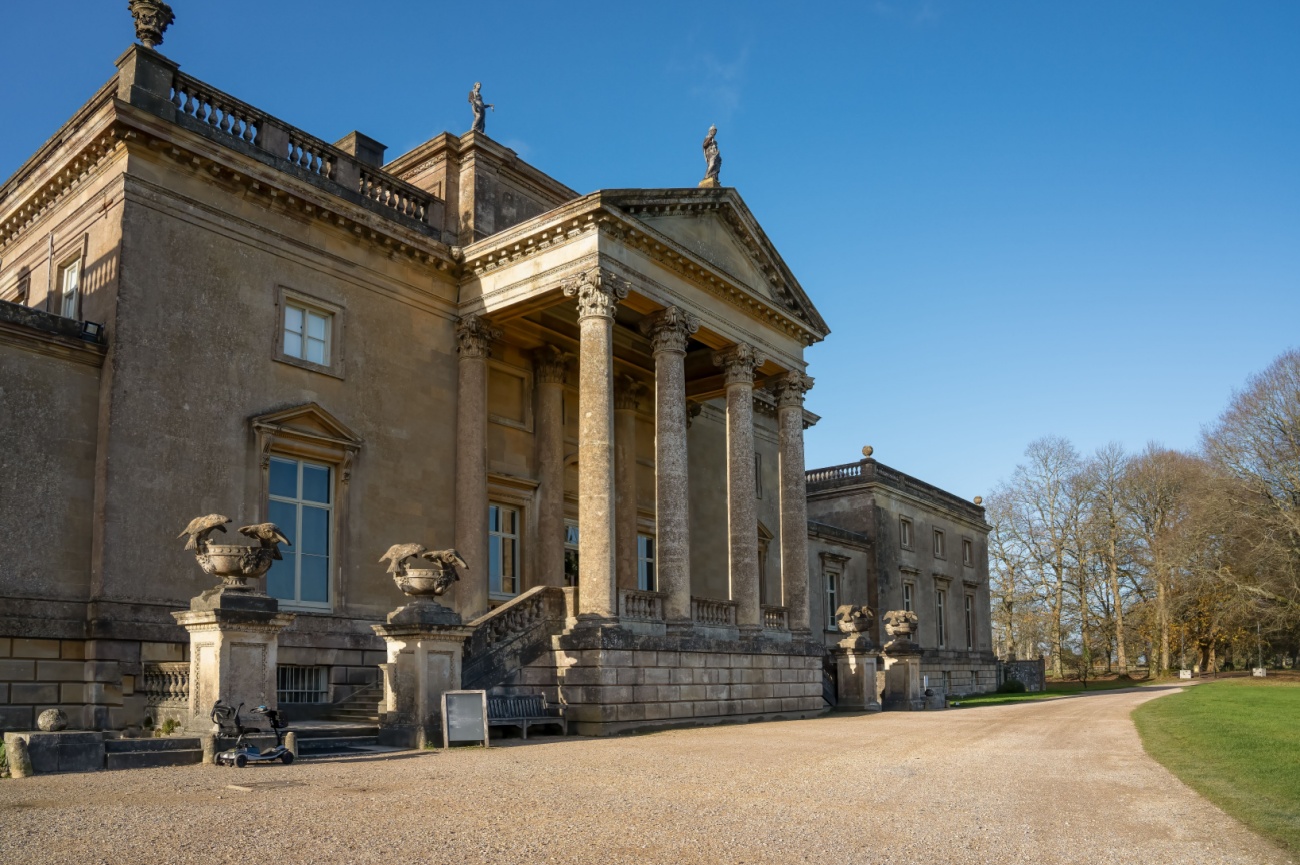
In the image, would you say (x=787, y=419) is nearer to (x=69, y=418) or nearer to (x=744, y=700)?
(x=744, y=700)

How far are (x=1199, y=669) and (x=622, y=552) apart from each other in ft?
153

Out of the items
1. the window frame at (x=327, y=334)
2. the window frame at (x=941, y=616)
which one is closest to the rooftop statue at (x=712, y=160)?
the window frame at (x=327, y=334)

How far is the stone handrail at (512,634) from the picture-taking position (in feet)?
60.9

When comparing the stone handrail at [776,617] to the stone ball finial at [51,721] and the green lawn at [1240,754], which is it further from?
the stone ball finial at [51,721]

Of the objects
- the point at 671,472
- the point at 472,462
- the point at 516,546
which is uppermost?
the point at 472,462

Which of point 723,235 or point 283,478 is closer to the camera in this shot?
point 283,478

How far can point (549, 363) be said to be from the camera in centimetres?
2525

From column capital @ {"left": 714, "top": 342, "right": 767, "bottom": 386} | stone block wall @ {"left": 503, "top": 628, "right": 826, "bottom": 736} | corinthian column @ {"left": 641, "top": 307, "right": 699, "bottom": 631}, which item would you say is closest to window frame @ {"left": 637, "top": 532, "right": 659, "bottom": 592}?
stone block wall @ {"left": 503, "top": 628, "right": 826, "bottom": 736}

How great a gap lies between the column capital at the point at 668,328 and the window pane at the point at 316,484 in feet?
24.6

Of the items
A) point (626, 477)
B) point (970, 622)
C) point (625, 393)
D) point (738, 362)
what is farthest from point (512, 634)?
point (970, 622)

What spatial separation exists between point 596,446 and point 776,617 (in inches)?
311

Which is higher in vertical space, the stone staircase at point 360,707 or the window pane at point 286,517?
the window pane at point 286,517

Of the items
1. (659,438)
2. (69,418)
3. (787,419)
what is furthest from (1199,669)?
(69,418)

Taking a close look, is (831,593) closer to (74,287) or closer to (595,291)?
(595,291)
